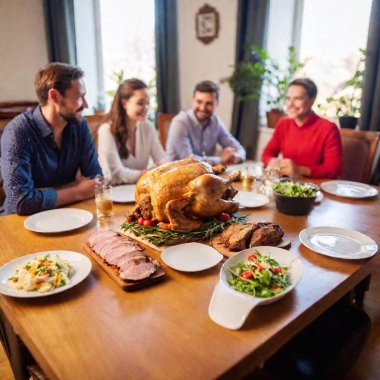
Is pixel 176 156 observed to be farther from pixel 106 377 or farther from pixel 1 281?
pixel 106 377

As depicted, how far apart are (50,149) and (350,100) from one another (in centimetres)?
231

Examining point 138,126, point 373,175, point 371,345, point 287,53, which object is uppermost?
point 287,53

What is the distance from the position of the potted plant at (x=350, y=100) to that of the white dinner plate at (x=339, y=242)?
71.6 inches

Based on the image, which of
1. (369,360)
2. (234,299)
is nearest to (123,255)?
(234,299)

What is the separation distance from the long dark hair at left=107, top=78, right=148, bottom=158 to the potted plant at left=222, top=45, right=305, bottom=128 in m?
1.32

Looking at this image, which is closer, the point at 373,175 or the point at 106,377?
the point at 106,377

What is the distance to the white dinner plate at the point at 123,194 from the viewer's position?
5.29 ft

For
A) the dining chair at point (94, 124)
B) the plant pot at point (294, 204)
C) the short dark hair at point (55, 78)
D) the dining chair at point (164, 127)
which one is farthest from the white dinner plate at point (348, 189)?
the dining chair at point (164, 127)

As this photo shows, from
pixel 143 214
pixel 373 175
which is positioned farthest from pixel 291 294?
pixel 373 175

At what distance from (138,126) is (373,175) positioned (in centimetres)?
184

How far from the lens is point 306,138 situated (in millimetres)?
2434

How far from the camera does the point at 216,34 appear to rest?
12.7 ft

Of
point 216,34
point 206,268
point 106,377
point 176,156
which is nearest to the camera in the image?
point 106,377

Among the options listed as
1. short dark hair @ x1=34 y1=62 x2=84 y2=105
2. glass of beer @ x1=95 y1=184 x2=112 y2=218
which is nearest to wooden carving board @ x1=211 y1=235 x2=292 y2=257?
glass of beer @ x1=95 y1=184 x2=112 y2=218
